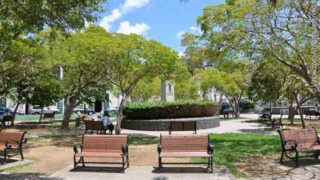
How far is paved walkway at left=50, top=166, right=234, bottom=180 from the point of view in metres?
9.86

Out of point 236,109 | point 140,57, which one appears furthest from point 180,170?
point 236,109

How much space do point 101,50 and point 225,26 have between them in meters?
6.03

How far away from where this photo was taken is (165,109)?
26.3 meters

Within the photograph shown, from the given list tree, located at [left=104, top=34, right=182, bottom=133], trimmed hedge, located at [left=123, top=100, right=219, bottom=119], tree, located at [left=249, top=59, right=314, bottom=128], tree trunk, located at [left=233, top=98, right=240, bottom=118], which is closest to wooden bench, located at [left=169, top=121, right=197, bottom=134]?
tree, located at [left=104, top=34, right=182, bottom=133]

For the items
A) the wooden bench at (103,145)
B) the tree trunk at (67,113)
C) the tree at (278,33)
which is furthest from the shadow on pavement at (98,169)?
the tree trunk at (67,113)

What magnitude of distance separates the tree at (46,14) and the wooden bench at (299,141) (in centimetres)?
561

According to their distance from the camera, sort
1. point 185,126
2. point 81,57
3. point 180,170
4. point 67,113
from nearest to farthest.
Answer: point 180,170
point 81,57
point 185,126
point 67,113

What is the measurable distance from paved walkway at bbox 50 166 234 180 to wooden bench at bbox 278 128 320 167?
193 centimetres

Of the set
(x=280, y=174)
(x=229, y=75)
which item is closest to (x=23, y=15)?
(x=280, y=174)

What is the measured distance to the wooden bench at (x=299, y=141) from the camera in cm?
1151

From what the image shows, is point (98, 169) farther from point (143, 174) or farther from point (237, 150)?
point (237, 150)

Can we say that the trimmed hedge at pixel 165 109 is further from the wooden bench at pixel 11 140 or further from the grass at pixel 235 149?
the wooden bench at pixel 11 140

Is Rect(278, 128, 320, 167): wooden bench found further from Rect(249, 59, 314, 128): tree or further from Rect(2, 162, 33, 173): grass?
Rect(249, 59, 314, 128): tree

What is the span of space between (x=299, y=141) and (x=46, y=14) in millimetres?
6989
